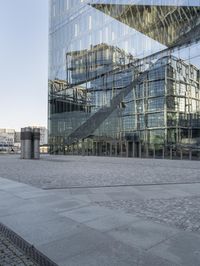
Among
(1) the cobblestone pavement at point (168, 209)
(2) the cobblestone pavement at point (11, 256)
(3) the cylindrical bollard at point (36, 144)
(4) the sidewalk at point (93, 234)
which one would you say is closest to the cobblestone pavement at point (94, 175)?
(1) the cobblestone pavement at point (168, 209)

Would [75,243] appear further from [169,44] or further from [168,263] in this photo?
[169,44]

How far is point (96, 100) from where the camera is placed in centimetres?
4681

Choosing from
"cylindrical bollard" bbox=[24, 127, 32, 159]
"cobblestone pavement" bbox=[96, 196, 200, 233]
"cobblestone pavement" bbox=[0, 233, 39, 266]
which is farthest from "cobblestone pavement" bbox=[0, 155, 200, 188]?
"cylindrical bollard" bbox=[24, 127, 32, 159]

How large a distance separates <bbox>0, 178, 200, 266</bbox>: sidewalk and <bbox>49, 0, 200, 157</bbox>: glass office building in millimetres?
26000

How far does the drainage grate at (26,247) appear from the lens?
4.66m

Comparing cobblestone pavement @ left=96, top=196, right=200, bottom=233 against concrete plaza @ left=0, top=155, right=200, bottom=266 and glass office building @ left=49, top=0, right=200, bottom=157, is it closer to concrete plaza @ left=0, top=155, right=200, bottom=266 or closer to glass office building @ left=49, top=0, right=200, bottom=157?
concrete plaza @ left=0, top=155, right=200, bottom=266

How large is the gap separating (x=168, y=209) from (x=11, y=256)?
420cm

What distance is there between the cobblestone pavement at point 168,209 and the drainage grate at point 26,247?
9.12 feet

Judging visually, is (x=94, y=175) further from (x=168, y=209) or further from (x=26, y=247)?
(x=26, y=247)

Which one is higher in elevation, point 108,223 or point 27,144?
point 27,144

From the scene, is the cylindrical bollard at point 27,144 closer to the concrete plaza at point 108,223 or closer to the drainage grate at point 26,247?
the concrete plaza at point 108,223

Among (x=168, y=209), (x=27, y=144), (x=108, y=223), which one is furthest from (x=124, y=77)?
(x=108, y=223)

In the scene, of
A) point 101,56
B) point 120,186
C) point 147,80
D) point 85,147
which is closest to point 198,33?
point 147,80

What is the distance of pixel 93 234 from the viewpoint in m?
5.68
